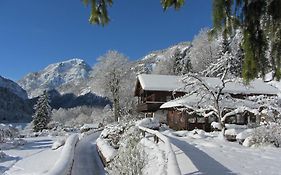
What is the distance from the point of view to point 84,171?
1683 cm

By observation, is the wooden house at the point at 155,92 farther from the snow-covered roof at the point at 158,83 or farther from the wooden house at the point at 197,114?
the wooden house at the point at 197,114

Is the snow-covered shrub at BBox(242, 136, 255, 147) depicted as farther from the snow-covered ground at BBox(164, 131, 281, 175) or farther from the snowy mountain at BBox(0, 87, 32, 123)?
the snowy mountain at BBox(0, 87, 32, 123)

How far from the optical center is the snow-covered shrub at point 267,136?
763 inches

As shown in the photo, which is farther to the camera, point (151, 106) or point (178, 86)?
point (151, 106)

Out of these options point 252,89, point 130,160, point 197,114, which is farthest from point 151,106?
point 130,160

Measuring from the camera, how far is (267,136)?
64.4 ft

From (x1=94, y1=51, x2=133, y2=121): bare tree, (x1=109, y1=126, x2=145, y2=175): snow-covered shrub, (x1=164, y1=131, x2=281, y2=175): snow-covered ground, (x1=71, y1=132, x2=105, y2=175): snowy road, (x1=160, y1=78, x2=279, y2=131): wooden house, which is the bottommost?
(x1=71, y1=132, x2=105, y2=175): snowy road

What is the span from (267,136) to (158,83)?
31.3 metres

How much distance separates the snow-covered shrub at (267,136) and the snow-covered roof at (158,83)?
1082 inches

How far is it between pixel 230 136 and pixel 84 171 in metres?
10.6

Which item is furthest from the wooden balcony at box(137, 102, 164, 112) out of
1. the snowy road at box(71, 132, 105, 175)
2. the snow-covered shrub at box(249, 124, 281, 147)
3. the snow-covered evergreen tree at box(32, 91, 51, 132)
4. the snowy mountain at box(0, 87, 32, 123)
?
the snowy mountain at box(0, 87, 32, 123)

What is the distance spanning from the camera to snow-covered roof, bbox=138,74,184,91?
48.9 m

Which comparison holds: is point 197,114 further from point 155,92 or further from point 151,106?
point 155,92

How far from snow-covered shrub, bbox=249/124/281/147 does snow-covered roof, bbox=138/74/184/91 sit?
90.2ft
